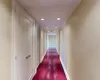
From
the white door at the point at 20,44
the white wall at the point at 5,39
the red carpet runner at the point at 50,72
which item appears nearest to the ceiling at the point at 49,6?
the white door at the point at 20,44

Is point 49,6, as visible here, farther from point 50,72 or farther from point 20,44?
point 50,72

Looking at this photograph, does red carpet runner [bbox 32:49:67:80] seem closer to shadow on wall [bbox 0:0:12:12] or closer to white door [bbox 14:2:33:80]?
white door [bbox 14:2:33:80]

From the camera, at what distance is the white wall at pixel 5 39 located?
1.87 meters

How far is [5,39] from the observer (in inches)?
79.3

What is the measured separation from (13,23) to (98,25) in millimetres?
1535

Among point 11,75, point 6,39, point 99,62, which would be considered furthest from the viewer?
point 11,75

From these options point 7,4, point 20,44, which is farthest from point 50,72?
point 7,4

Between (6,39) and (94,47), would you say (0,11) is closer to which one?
(6,39)

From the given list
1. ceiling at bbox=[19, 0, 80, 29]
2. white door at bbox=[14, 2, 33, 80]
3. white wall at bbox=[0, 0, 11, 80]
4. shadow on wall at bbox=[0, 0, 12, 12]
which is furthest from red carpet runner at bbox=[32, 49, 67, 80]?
shadow on wall at bbox=[0, 0, 12, 12]

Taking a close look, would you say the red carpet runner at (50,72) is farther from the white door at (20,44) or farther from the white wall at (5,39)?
the white wall at (5,39)

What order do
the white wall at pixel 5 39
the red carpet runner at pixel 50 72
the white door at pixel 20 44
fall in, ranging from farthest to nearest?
the red carpet runner at pixel 50 72
the white door at pixel 20 44
the white wall at pixel 5 39

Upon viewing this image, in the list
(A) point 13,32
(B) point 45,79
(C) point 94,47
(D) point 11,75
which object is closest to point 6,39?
(A) point 13,32

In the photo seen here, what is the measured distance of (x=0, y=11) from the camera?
6.01 ft

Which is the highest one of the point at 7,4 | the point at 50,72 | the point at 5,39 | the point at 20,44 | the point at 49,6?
the point at 49,6
